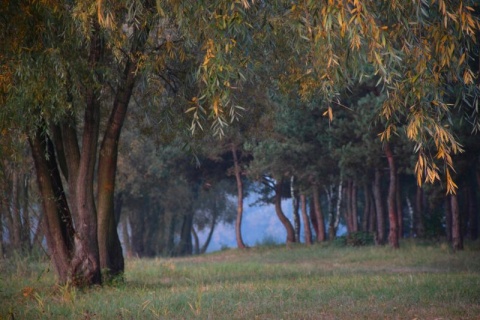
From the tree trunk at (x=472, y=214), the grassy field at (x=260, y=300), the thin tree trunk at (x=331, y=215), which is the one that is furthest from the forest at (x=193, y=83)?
the thin tree trunk at (x=331, y=215)

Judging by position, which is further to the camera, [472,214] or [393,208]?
[472,214]

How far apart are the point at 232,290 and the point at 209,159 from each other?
33786 millimetres

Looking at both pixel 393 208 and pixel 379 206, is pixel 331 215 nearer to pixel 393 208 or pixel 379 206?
pixel 379 206

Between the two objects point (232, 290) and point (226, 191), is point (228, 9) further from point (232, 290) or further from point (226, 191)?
point (226, 191)

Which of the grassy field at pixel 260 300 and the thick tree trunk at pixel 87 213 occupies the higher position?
the thick tree trunk at pixel 87 213

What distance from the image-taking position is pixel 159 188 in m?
51.4

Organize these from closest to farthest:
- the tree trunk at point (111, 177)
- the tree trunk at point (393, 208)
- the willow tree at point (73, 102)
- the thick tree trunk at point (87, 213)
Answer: the willow tree at point (73, 102)
the thick tree trunk at point (87, 213)
the tree trunk at point (111, 177)
the tree trunk at point (393, 208)

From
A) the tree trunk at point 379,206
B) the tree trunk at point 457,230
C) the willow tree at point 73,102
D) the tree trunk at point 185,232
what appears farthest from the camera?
the tree trunk at point 185,232

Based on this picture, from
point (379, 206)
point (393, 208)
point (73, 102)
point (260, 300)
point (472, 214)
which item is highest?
point (73, 102)

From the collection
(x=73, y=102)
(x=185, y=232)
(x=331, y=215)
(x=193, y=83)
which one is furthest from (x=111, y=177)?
(x=185, y=232)

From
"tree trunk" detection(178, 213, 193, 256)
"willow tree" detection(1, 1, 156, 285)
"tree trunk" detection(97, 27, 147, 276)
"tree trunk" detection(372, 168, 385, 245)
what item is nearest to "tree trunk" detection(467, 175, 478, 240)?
"tree trunk" detection(372, 168, 385, 245)

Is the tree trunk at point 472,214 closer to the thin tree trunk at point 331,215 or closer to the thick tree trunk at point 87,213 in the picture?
the thin tree trunk at point 331,215

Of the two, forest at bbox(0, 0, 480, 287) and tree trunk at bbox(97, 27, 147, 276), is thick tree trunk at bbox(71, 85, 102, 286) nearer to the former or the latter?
forest at bbox(0, 0, 480, 287)

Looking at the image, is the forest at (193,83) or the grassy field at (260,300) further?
the grassy field at (260,300)
